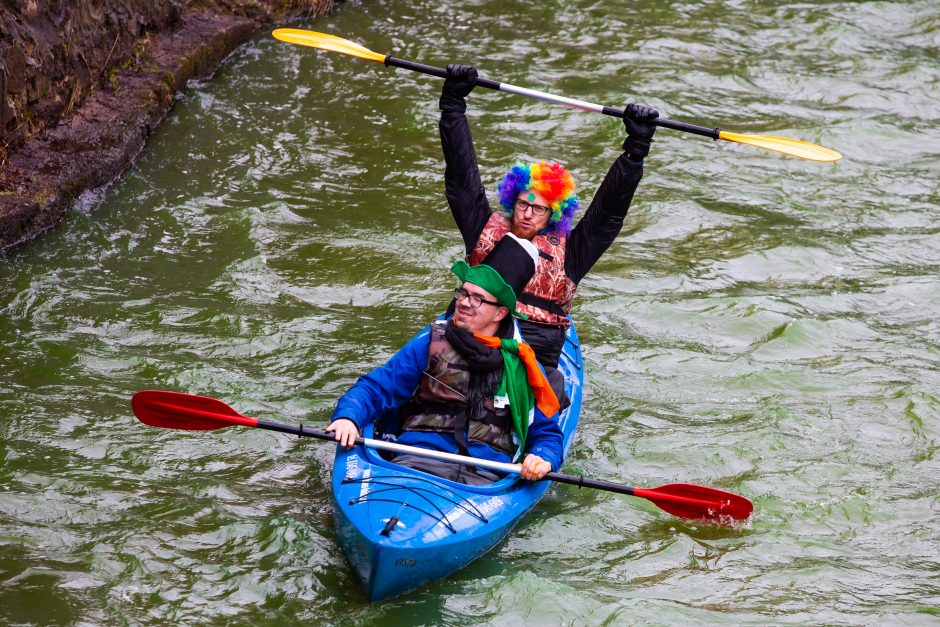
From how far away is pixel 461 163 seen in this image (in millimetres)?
5602

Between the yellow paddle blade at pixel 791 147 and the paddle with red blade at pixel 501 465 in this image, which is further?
the yellow paddle blade at pixel 791 147

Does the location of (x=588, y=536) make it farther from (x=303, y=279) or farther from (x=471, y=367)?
(x=303, y=279)

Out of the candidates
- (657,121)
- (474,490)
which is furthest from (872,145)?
(474,490)

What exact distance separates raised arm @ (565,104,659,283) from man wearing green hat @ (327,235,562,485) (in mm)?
891

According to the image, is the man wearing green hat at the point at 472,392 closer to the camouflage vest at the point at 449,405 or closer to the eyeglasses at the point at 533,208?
the camouflage vest at the point at 449,405

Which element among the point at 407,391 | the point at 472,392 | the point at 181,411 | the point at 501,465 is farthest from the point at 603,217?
the point at 181,411

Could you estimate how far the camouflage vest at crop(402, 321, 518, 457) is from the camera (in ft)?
15.0

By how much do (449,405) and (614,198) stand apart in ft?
4.77

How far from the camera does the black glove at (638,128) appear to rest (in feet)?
17.3

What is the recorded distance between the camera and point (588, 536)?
15.8 ft

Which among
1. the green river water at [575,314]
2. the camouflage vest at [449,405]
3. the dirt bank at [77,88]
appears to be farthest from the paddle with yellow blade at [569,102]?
the dirt bank at [77,88]

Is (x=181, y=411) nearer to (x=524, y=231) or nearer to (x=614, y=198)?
(x=524, y=231)

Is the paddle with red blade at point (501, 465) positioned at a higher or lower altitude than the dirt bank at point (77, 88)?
lower

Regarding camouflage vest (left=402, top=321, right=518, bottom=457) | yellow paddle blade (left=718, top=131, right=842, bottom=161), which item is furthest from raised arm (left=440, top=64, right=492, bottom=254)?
yellow paddle blade (left=718, top=131, right=842, bottom=161)
